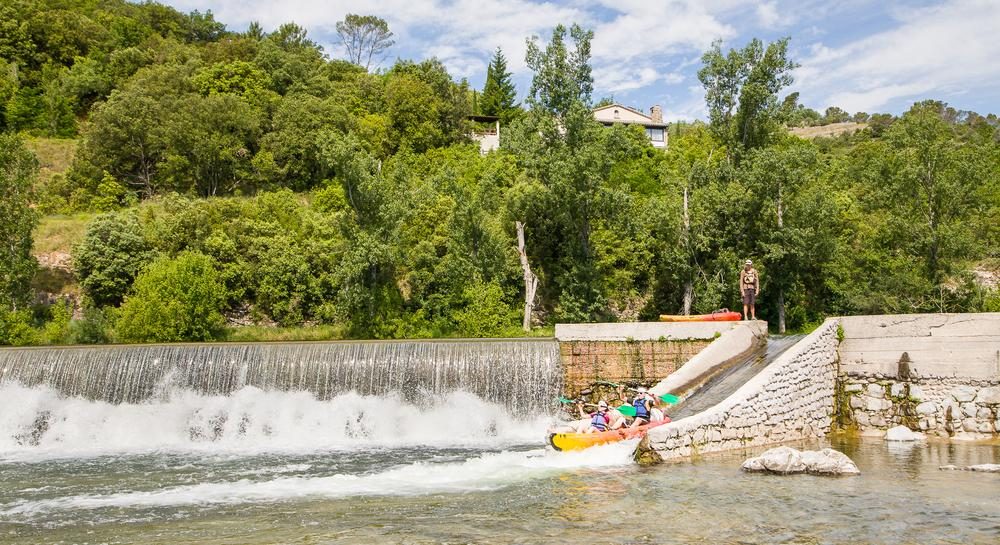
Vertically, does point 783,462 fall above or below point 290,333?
below

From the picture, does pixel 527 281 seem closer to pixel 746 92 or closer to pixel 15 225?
pixel 746 92

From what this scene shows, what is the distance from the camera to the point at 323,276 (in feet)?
112

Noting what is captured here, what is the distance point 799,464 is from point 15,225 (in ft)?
99.1

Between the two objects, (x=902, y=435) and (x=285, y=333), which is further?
(x=285, y=333)

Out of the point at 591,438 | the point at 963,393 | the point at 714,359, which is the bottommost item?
the point at 591,438

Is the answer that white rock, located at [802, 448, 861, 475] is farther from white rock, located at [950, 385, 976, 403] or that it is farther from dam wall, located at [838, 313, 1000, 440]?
white rock, located at [950, 385, 976, 403]

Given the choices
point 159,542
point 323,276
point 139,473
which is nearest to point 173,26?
point 323,276

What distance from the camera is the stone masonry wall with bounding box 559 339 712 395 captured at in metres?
19.4

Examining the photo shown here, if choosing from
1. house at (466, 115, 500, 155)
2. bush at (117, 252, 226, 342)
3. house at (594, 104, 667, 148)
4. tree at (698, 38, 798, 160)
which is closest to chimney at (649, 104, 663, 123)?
house at (594, 104, 667, 148)

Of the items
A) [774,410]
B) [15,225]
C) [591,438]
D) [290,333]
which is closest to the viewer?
[591,438]

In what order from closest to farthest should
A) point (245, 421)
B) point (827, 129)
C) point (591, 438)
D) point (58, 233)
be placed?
point (591, 438) < point (245, 421) < point (58, 233) < point (827, 129)

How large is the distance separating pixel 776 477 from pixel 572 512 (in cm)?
393

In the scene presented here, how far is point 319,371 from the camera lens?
19.7m

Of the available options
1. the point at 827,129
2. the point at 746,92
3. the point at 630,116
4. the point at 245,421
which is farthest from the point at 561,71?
the point at 827,129
